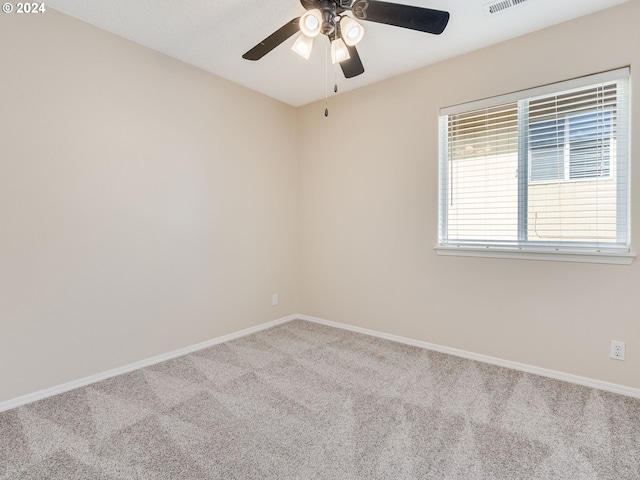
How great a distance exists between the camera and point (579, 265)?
2.24m

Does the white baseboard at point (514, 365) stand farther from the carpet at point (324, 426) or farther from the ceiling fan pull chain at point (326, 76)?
the ceiling fan pull chain at point (326, 76)

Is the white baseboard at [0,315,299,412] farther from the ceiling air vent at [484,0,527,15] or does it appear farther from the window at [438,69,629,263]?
the ceiling air vent at [484,0,527,15]

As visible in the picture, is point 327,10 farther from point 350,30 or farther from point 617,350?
point 617,350

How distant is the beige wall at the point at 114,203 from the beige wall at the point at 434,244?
2.53 feet

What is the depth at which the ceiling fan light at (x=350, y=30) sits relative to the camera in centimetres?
166

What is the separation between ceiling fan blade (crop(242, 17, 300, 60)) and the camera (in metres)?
1.69

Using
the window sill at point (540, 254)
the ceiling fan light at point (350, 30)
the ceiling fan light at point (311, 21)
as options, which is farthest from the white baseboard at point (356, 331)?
the ceiling fan light at point (311, 21)

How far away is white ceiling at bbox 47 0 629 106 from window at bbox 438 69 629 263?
0.47 metres

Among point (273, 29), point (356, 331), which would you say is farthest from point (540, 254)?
point (273, 29)

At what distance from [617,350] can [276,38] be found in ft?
9.54

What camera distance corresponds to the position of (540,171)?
2428 millimetres

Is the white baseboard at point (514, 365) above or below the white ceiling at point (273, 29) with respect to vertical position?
below

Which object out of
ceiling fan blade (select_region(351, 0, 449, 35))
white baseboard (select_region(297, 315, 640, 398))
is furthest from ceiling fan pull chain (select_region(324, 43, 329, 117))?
white baseboard (select_region(297, 315, 640, 398))

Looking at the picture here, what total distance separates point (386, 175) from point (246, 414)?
92.0 inches
